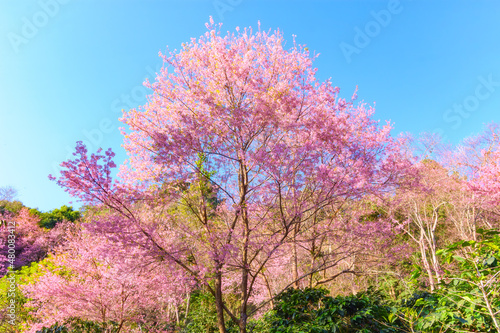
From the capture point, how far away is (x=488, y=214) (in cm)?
1446

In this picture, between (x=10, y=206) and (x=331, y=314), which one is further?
(x=10, y=206)

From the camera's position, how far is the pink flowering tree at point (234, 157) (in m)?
4.85

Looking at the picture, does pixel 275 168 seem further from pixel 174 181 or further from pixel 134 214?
pixel 134 214

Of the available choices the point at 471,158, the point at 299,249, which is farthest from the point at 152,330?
the point at 471,158

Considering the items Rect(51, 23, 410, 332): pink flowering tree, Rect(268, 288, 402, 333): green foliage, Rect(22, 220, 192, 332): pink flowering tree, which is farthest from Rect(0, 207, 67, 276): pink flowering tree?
Rect(268, 288, 402, 333): green foliage

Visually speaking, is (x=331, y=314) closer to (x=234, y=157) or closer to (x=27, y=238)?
(x=234, y=157)

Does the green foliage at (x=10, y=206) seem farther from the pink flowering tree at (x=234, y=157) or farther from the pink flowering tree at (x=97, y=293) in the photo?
the pink flowering tree at (x=234, y=157)

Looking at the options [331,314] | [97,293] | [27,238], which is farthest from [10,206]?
[331,314]

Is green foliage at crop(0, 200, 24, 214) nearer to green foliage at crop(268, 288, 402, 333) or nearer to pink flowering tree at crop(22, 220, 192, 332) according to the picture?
pink flowering tree at crop(22, 220, 192, 332)

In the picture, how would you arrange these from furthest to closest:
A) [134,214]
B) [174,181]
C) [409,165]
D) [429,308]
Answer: [409,165], [174,181], [134,214], [429,308]

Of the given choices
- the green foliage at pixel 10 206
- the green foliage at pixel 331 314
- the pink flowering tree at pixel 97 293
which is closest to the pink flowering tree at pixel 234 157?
the green foliage at pixel 331 314

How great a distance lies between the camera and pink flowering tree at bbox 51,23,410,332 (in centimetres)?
485

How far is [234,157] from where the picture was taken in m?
5.43

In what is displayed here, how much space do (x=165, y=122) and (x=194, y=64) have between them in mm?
1322
